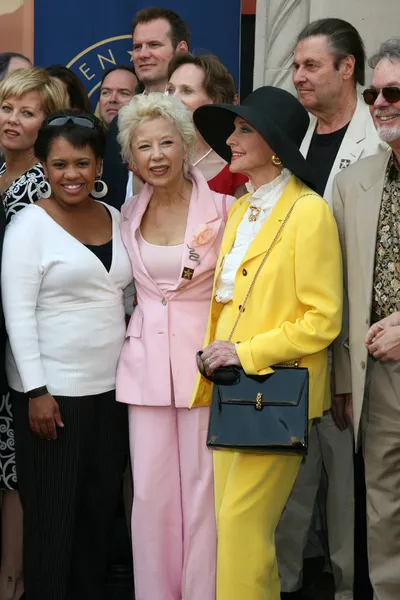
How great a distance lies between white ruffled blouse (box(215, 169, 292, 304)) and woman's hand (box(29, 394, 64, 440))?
2.50 feet

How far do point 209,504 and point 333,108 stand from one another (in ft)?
6.03

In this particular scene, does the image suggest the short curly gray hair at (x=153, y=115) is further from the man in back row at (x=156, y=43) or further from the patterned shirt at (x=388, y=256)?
the man in back row at (x=156, y=43)

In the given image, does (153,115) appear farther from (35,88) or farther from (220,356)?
(220,356)

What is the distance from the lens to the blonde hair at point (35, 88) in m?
4.73

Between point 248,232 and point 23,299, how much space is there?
90 centimetres

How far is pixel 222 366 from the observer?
3.87 meters

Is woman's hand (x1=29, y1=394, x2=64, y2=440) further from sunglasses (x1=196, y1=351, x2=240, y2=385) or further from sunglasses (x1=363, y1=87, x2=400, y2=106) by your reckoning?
sunglasses (x1=363, y1=87, x2=400, y2=106)

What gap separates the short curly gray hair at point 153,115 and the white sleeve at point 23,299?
614 mm

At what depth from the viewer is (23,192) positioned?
179 inches

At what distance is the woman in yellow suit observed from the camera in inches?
150

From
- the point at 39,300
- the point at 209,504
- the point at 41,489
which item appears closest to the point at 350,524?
the point at 209,504

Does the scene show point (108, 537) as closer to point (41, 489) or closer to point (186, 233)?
point (41, 489)

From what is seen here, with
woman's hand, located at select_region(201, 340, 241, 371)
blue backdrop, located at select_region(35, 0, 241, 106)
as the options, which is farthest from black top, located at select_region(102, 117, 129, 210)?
blue backdrop, located at select_region(35, 0, 241, 106)

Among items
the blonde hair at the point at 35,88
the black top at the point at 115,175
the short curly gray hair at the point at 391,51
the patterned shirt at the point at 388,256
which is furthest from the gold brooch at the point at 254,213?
the blonde hair at the point at 35,88
